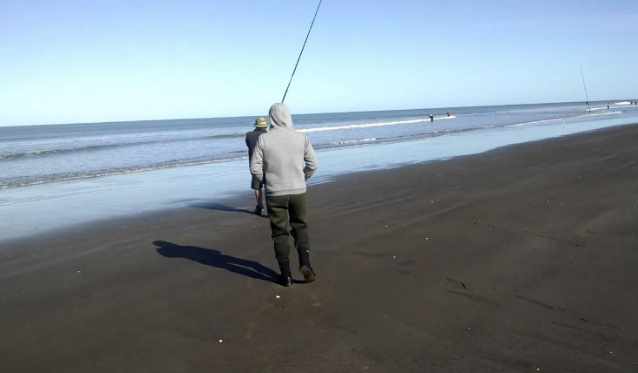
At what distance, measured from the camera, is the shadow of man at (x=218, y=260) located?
516 centimetres

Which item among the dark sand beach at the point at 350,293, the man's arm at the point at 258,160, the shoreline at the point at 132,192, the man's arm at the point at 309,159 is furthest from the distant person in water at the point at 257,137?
the man's arm at the point at 258,160

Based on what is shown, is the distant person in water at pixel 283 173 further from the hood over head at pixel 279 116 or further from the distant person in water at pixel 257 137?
the distant person in water at pixel 257 137

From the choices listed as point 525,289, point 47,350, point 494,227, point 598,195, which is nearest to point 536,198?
point 598,195

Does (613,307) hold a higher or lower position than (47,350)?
lower

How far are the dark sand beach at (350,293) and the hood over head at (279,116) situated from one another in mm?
1506

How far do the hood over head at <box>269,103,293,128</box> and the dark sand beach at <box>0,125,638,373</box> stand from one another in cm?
151

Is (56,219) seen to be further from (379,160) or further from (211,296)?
(379,160)

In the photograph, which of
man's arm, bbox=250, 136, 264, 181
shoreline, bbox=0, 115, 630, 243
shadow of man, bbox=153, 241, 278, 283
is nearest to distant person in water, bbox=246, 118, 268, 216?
shadow of man, bbox=153, 241, 278, 283

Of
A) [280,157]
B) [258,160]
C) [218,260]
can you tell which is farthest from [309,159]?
[218,260]

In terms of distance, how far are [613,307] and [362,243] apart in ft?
9.32

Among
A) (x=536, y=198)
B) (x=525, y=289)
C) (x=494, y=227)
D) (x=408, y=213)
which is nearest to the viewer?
(x=525, y=289)

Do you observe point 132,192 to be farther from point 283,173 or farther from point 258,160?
point 283,173

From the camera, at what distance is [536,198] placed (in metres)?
8.43

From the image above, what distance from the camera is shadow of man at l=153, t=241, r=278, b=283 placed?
5.16 metres
